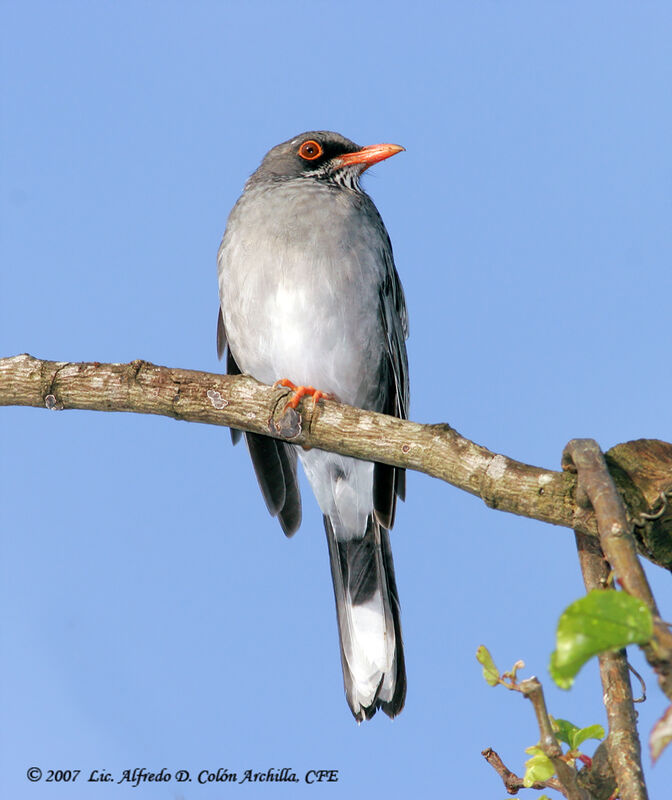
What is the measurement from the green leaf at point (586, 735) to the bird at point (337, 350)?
2.78m

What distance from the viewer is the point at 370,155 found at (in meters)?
7.07

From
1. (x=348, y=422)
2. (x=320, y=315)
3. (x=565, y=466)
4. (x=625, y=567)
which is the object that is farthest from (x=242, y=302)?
(x=625, y=567)

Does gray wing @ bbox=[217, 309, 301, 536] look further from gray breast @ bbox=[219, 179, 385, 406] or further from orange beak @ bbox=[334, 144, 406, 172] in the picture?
orange beak @ bbox=[334, 144, 406, 172]

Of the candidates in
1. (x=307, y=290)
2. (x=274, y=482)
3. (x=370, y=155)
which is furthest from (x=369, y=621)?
(x=370, y=155)

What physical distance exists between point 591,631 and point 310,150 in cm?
597

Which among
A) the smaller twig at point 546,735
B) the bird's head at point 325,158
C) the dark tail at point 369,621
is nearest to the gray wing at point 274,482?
the dark tail at point 369,621

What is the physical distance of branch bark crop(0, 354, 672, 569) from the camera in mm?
3797

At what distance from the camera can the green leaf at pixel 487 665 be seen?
7.99 ft

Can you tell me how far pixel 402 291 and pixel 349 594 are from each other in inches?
96.4

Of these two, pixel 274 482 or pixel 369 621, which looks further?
pixel 274 482

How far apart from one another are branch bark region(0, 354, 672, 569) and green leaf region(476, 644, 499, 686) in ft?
4.39

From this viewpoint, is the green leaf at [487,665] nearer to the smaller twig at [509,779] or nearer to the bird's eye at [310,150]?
the smaller twig at [509,779]

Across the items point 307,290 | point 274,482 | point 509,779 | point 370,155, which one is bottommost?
point 509,779

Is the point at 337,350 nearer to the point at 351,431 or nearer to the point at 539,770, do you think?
the point at 351,431
